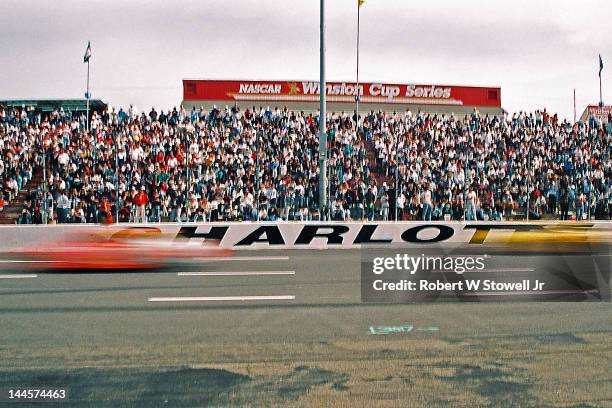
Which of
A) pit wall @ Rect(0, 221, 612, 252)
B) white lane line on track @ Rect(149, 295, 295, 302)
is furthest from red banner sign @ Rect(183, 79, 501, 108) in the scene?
white lane line on track @ Rect(149, 295, 295, 302)

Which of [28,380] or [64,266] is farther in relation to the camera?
[64,266]

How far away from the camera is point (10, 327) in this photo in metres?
7.27

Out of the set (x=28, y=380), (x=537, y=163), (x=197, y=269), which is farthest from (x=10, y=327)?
(x=537, y=163)

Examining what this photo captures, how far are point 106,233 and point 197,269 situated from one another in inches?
77.3

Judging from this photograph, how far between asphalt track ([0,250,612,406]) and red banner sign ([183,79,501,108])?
28.9 m

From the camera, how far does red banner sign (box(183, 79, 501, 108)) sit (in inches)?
1517

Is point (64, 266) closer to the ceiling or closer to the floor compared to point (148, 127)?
closer to the floor

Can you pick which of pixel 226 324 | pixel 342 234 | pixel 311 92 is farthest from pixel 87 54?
pixel 226 324

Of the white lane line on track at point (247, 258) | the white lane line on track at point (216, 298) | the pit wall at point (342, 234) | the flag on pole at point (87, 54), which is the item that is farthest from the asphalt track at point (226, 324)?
the flag on pole at point (87, 54)

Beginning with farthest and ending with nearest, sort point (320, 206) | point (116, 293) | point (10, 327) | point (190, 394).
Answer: point (320, 206)
point (116, 293)
point (10, 327)
point (190, 394)

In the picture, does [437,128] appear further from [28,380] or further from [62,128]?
[28,380]

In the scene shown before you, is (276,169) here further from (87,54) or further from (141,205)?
(87,54)

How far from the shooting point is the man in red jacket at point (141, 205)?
1872 cm

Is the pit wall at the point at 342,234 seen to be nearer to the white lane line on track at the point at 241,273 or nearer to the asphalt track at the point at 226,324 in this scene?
the white lane line on track at the point at 241,273
